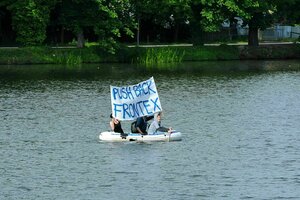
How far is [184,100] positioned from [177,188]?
33.1 m

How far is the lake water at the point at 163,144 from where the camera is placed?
1754 inches

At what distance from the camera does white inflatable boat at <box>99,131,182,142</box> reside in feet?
183

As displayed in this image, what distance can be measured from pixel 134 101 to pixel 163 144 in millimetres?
3915

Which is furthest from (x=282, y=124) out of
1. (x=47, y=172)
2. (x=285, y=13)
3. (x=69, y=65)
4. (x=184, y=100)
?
(x=285, y=13)

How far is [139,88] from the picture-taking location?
192 feet

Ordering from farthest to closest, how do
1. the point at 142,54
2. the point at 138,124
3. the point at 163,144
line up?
1. the point at 142,54
2. the point at 138,124
3. the point at 163,144

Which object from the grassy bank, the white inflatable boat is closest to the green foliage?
the grassy bank

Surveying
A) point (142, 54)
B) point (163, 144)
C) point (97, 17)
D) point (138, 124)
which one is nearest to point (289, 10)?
point (142, 54)

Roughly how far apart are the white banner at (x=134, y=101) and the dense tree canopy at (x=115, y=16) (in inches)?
2180

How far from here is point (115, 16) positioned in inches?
4471

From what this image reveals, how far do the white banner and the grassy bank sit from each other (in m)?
54.7

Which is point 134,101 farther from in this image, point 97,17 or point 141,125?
point 97,17

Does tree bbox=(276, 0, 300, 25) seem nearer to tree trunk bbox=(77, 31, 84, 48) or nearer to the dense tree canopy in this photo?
the dense tree canopy

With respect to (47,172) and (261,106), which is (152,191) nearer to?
(47,172)
